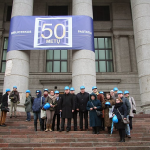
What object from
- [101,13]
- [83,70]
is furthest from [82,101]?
[101,13]

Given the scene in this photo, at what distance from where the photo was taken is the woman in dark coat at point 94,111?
28.3 ft

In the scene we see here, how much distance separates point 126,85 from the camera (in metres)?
20.1

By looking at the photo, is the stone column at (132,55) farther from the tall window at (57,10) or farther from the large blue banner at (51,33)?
the large blue banner at (51,33)

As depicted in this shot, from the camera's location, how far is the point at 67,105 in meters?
9.20

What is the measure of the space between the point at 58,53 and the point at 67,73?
8.85ft

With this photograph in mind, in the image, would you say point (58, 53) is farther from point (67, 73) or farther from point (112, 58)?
point (112, 58)

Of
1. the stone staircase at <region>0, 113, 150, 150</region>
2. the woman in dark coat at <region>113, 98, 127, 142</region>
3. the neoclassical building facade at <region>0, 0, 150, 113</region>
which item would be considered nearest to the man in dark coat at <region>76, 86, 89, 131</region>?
the stone staircase at <region>0, 113, 150, 150</region>

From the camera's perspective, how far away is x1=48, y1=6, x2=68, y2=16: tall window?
22652 mm

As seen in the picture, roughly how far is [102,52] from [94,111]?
534 inches

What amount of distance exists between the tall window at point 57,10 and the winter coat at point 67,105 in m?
15.4

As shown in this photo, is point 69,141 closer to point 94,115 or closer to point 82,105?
point 94,115

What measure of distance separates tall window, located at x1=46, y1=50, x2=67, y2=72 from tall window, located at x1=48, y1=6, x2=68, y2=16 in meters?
4.55

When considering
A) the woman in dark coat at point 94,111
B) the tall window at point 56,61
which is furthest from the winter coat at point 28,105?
the tall window at point 56,61

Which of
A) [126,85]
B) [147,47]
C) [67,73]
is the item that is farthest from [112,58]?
[147,47]
